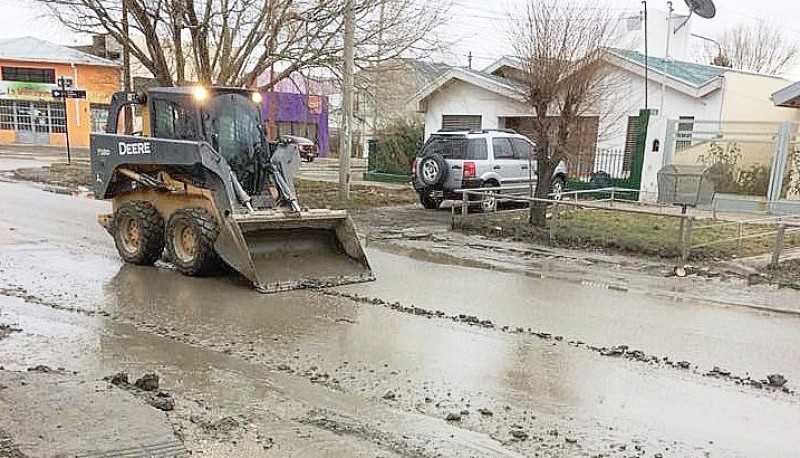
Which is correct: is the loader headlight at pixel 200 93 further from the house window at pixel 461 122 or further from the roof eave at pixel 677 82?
the house window at pixel 461 122

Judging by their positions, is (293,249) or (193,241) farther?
(293,249)

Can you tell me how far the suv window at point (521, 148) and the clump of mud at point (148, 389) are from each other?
13635 mm

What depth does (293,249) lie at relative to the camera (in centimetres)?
947

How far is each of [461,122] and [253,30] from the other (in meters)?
9.38

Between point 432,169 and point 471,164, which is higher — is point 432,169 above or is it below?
below

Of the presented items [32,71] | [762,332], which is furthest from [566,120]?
[32,71]

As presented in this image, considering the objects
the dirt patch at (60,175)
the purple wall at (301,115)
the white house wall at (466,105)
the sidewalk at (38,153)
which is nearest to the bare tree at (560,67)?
the white house wall at (466,105)

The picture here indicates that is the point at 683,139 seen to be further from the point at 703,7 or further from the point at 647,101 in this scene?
the point at 703,7

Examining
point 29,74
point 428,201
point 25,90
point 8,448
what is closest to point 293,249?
point 8,448

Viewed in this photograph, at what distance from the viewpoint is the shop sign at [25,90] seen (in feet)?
140

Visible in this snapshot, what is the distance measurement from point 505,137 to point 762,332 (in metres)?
10.8

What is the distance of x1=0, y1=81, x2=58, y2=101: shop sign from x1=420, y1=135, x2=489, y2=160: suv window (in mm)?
33891

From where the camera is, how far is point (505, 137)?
17781 millimetres

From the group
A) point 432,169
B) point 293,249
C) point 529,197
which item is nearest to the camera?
point 293,249
